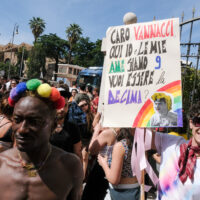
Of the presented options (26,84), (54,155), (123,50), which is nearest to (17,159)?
(54,155)

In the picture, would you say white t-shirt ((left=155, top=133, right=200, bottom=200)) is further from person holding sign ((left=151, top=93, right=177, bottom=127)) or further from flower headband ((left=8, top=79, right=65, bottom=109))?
flower headband ((left=8, top=79, right=65, bottom=109))

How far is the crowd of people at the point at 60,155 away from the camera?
1.17 meters

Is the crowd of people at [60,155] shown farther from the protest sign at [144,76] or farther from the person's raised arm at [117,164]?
the protest sign at [144,76]

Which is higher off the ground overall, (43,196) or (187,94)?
(187,94)

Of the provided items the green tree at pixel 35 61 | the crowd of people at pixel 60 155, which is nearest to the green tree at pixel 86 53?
the green tree at pixel 35 61

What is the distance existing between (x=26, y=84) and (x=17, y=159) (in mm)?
459

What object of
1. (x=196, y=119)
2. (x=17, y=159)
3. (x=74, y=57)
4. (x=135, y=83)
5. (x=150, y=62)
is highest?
(x=74, y=57)

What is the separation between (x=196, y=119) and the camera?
1713mm

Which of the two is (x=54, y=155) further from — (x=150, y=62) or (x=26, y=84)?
(x=150, y=62)

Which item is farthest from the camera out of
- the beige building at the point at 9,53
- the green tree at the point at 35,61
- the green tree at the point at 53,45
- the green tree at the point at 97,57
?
the beige building at the point at 9,53

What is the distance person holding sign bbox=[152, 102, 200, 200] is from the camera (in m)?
1.63

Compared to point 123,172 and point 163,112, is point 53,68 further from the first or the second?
point 163,112

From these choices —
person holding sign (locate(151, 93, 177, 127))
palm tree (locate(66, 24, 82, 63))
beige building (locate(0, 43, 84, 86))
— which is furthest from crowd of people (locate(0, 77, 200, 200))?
palm tree (locate(66, 24, 82, 63))

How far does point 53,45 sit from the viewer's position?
50.4 meters
